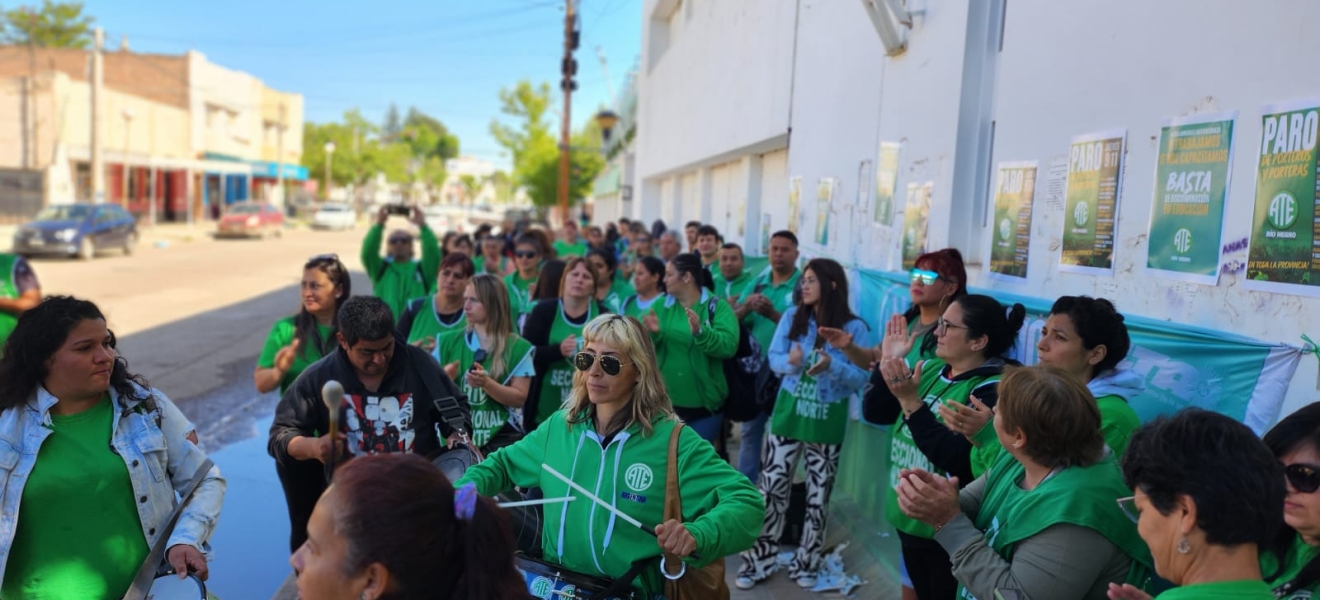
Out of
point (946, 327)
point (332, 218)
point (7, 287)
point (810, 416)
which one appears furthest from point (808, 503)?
point (332, 218)

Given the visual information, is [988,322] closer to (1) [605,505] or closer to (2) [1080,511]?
(2) [1080,511]

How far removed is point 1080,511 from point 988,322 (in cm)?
130

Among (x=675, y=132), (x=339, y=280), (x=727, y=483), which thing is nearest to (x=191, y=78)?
(x=675, y=132)

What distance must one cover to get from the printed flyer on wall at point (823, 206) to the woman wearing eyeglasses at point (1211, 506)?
7.04 m

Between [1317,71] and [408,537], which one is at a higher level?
[1317,71]

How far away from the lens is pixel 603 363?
3.26 metres

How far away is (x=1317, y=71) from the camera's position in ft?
10.4

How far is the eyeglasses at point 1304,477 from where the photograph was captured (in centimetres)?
233

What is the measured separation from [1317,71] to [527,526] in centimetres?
304

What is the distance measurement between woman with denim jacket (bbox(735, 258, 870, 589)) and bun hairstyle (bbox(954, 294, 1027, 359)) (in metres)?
1.78

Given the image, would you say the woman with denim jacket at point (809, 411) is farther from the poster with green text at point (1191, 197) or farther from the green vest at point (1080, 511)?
the green vest at point (1080, 511)

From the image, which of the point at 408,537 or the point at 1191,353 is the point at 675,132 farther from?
the point at 408,537

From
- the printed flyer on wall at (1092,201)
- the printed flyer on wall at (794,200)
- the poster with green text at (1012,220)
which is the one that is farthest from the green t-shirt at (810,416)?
the printed flyer on wall at (794,200)

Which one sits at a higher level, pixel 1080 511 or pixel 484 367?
pixel 1080 511
